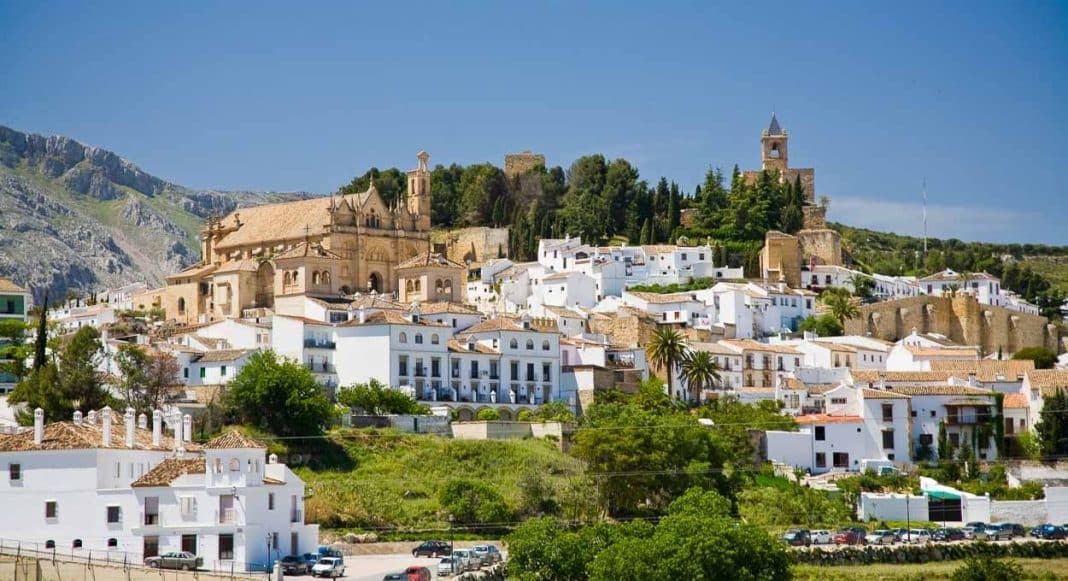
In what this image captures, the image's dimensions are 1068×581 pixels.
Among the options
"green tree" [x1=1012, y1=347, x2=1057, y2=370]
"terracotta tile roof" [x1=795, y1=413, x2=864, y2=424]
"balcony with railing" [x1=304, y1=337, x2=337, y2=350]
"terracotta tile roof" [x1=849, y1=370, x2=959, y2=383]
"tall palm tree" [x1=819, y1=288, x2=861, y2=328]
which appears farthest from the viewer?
"tall palm tree" [x1=819, y1=288, x2=861, y2=328]

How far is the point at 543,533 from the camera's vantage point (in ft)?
160

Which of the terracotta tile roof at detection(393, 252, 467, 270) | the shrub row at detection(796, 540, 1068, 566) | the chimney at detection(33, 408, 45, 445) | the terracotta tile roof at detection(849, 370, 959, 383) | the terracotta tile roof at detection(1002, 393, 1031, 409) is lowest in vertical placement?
the shrub row at detection(796, 540, 1068, 566)

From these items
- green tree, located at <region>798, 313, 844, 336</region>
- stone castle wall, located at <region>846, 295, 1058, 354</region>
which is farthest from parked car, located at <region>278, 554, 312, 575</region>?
stone castle wall, located at <region>846, 295, 1058, 354</region>

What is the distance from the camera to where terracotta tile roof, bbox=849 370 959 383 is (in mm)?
75000

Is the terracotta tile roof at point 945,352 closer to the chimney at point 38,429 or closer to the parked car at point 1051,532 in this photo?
the parked car at point 1051,532

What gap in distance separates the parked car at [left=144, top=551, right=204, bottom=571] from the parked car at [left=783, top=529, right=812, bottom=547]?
1946cm

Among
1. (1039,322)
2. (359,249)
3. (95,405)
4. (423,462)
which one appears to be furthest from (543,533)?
(1039,322)

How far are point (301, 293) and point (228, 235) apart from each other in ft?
64.8

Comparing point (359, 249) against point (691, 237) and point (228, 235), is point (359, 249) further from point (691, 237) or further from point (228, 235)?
point (691, 237)

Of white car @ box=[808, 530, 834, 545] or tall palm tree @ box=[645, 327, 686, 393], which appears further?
tall palm tree @ box=[645, 327, 686, 393]

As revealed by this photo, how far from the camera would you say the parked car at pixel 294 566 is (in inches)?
1838

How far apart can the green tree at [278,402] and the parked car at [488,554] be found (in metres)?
13.3

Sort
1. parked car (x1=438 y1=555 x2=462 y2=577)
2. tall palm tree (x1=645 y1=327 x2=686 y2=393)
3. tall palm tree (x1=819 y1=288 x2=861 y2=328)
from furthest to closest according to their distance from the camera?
tall palm tree (x1=819 y1=288 x2=861 y2=328) → tall palm tree (x1=645 y1=327 x2=686 y2=393) → parked car (x1=438 y1=555 x2=462 y2=577)

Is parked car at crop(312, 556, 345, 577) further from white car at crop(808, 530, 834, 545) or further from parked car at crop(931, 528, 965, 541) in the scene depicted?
parked car at crop(931, 528, 965, 541)
